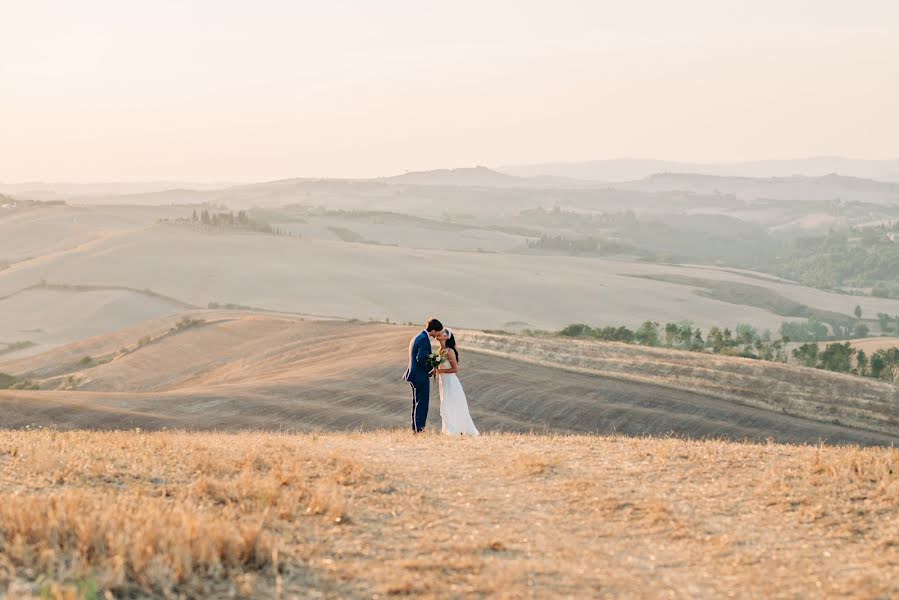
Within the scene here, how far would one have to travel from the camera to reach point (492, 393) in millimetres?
36281

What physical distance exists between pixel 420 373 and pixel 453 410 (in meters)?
1.27

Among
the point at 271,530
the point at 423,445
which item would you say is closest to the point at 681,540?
the point at 271,530

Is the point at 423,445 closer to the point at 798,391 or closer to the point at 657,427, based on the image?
the point at 657,427

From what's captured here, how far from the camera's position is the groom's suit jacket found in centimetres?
1756

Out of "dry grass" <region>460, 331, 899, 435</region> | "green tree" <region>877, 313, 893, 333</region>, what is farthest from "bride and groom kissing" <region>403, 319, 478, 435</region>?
"green tree" <region>877, 313, 893, 333</region>

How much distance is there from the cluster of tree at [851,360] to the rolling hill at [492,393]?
18511 mm

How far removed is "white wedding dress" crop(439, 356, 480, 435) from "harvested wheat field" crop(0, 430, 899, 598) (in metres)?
4.25

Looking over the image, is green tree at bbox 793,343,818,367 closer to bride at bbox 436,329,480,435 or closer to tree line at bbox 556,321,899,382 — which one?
tree line at bbox 556,321,899,382

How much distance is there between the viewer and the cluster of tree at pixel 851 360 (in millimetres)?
61250

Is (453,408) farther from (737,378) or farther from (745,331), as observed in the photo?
(745,331)

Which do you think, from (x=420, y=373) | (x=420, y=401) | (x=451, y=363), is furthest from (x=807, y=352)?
(x=420, y=373)

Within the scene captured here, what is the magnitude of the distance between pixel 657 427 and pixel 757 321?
85537mm

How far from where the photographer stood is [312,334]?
176ft

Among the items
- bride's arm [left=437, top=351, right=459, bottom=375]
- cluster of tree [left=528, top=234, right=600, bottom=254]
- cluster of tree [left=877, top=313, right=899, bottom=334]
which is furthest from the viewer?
cluster of tree [left=528, top=234, right=600, bottom=254]
